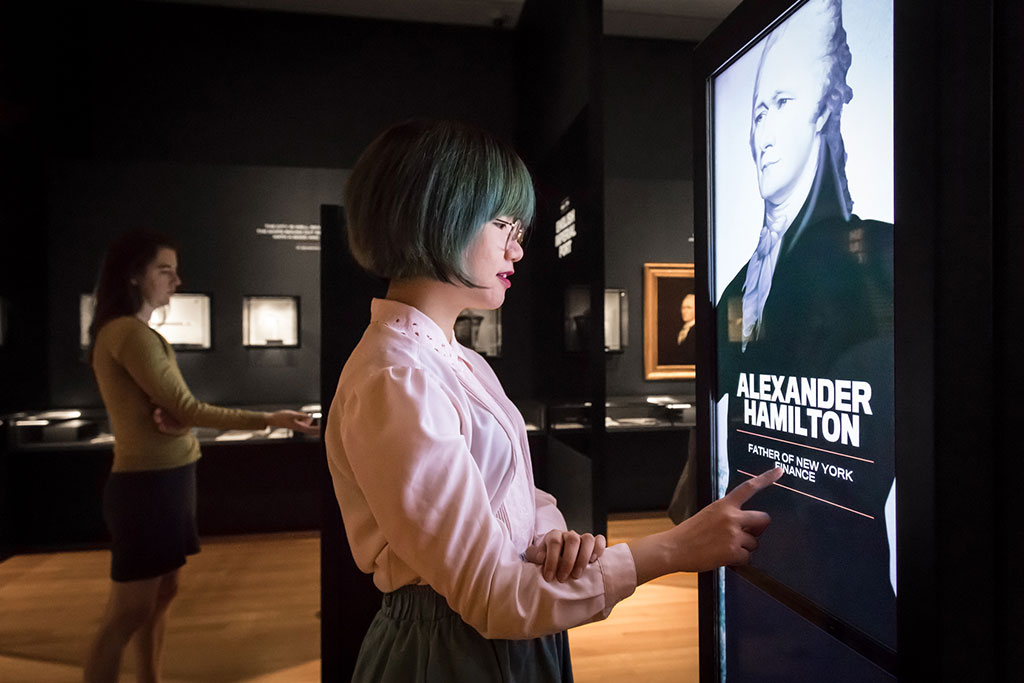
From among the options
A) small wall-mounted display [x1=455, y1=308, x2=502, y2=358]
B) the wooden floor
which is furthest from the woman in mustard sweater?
small wall-mounted display [x1=455, y1=308, x2=502, y2=358]

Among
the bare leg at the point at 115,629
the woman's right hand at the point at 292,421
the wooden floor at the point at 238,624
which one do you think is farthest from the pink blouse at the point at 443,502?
the wooden floor at the point at 238,624

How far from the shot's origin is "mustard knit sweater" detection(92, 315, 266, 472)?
92.2 inches

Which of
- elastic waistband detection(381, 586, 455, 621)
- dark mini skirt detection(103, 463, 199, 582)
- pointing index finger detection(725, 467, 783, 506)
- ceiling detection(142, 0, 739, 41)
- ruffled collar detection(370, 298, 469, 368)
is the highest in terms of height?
ceiling detection(142, 0, 739, 41)

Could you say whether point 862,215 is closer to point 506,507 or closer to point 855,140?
point 855,140

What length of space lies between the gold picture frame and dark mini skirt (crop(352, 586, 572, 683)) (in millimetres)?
4919

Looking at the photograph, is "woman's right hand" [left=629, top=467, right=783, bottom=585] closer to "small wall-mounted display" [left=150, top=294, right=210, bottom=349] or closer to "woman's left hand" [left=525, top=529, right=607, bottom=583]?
"woman's left hand" [left=525, top=529, right=607, bottom=583]

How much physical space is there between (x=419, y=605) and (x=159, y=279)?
6.39ft

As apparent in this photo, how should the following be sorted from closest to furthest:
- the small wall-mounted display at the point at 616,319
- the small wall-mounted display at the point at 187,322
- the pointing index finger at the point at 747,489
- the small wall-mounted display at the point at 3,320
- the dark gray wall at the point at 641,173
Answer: the pointing index finger at the point at 747,489, the small wall-mounted display at the point at 3,320, the small wall-mounted display at the point at 187,322, the small wall-mounted display at the point at 616,319, the dark gray wall at the point at 641,173

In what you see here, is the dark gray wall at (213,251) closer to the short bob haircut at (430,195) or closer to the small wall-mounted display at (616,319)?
the small wall-mounted display at (616,319)

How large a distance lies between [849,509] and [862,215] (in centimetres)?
41

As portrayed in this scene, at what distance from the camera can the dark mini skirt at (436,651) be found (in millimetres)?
1040

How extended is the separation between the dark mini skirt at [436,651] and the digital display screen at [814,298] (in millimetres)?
432

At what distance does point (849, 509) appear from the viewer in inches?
35.4

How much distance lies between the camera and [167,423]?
2385 mm
